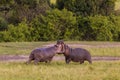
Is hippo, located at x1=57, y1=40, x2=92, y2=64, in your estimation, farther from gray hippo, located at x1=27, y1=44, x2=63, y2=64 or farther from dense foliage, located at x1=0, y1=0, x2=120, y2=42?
dense foliage, located at x1=0, y1=0, x2=120, y2=42

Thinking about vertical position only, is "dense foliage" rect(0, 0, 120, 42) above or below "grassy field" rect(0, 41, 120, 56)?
above

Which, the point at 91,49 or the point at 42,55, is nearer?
the point at 42,55

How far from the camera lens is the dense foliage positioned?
110 feet

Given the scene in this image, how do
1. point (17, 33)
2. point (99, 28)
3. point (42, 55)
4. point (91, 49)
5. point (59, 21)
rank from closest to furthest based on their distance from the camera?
1. point (42, 55)
2. point (91, 49)
3. point (17, 33)
4. point (99, 28)
5. point (59, 21)

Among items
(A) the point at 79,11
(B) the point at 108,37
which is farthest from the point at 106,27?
(A) the point at 79,11

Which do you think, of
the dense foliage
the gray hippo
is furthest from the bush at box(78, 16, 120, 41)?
the gray hippo

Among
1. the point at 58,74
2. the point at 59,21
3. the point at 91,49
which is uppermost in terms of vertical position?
the point at 59,21

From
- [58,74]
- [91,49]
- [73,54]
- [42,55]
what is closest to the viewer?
[58,74]

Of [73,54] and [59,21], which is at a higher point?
[59,21]

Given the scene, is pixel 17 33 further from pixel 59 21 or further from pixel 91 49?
pixel 91 49

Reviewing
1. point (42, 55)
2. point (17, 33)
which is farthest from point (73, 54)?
point (17, 33)

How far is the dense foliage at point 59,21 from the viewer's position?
33.6 meters

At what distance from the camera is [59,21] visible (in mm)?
34344

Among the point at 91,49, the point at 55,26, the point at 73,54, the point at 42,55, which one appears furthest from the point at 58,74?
the point at 55,26
